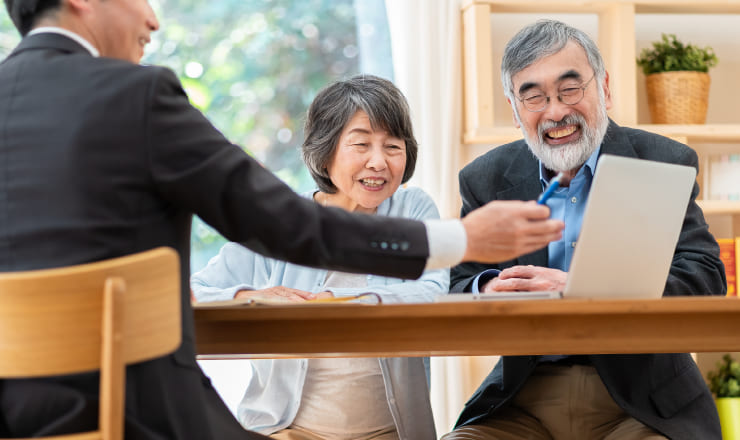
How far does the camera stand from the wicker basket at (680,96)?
3191mm

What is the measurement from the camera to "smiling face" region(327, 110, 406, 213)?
7.29 feet

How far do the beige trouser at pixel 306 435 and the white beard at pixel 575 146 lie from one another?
853 millimetres

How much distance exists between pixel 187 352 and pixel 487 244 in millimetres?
521

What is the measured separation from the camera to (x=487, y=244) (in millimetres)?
1337

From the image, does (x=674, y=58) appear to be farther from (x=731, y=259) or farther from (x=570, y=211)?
(x=570, y=211)

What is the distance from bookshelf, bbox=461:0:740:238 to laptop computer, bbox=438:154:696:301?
171 centimetres

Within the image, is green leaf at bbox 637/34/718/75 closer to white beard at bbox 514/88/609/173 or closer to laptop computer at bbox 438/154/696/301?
white beard at bbox 514/88/609/173

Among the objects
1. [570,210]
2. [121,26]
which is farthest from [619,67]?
[121,26]

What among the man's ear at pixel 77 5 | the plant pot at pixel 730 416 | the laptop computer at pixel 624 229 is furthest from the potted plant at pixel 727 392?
the man's ear at pixel 77 5

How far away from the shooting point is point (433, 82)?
11.0ft

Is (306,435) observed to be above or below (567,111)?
below

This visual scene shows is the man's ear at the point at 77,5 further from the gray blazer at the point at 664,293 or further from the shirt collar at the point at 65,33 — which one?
the gray blazer at the point at 664,293

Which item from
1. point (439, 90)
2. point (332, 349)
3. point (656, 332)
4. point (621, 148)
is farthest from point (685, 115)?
point (332, 349)

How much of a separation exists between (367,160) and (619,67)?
1.47 metres
